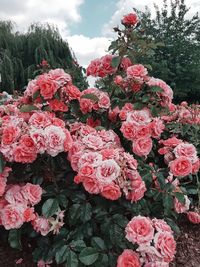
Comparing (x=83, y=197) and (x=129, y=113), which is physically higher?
(x=129, y=113)

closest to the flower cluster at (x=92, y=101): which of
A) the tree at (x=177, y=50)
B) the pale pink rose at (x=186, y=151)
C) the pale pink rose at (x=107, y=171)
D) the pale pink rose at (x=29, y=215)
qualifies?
the pale pink rose at (x=186, y=151)

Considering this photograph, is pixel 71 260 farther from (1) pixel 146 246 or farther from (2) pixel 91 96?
(2) pixel 91 96

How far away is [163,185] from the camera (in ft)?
7.73

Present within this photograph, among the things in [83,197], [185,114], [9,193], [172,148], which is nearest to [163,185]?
[172,148]

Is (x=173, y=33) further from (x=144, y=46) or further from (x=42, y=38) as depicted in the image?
(x=144, y=46)

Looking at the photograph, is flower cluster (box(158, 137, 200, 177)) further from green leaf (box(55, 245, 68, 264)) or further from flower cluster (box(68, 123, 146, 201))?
green leaf (box(55, 245, 68, 264))

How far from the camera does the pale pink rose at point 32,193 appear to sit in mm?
2072

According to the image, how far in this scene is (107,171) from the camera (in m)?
1.91

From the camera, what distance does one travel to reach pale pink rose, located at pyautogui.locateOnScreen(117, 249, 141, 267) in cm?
Answer: 194

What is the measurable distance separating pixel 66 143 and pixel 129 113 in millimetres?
479

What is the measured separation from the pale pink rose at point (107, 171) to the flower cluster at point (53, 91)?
0.52 meters

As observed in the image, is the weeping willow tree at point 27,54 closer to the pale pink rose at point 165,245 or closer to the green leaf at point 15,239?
the green leaf at point 15,239

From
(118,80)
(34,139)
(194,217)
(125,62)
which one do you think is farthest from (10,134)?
(194,217)

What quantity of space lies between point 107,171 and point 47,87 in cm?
58
